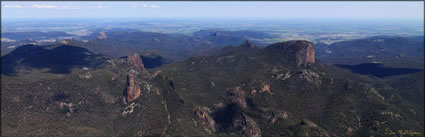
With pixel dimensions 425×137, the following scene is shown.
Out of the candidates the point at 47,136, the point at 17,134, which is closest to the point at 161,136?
the point at 47,136

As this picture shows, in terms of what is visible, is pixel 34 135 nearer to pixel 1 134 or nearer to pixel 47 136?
pixel 47 136

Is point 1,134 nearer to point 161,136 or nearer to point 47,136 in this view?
point 47,136

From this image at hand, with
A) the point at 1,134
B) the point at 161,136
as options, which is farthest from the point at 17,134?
the point at 161,136

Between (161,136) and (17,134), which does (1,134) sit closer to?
(17,134)

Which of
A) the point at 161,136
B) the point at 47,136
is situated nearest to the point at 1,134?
the point at 47,136

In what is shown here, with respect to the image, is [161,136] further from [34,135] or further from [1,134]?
[1,134]

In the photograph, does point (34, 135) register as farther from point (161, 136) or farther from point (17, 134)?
point (161, 136)
